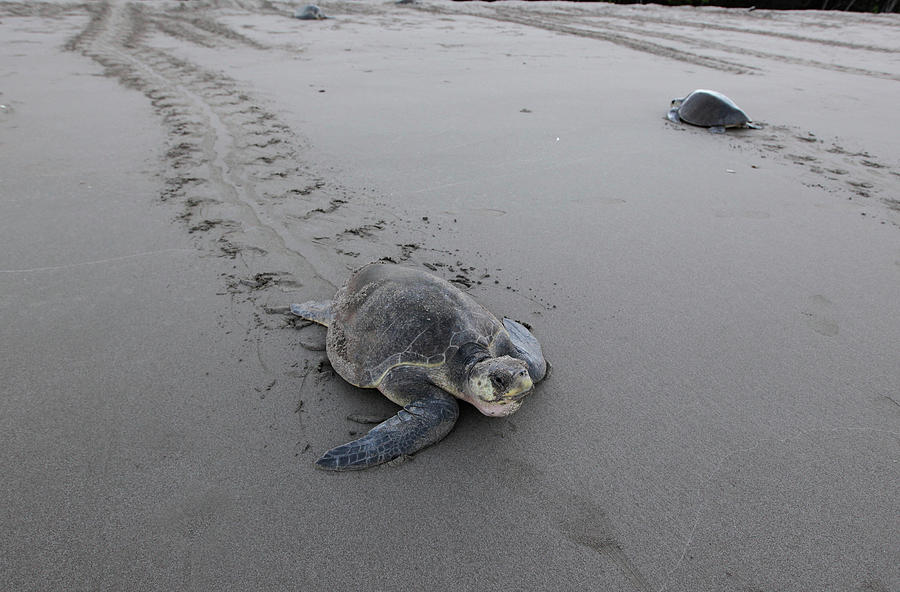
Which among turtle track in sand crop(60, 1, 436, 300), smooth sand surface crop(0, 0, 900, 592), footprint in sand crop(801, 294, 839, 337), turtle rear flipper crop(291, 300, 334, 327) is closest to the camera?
smooth sand surface crop(0, 0, 900, 592)

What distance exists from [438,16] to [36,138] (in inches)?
483

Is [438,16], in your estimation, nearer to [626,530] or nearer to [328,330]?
[328,330]

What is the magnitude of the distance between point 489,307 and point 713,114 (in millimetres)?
4323

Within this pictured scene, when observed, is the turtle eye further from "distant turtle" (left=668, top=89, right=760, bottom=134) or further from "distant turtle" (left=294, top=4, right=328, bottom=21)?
"distant turtle" (left=294, top=4, right=328, bottom=21)

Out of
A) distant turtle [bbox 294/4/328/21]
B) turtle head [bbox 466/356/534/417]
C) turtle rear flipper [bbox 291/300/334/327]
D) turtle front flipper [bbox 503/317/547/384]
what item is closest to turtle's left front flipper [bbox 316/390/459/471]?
turtle head [bbox 466/356/534/417]

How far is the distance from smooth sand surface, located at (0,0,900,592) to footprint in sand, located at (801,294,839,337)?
0.02 m

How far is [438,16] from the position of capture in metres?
13.8

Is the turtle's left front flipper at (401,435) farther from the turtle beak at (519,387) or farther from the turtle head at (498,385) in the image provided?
the turtle beak at (519,387)

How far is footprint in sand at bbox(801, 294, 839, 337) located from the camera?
2.33 meters

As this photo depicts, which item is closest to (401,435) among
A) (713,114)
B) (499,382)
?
(499,382)

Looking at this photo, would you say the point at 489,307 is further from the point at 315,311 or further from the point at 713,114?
the point at 713,114

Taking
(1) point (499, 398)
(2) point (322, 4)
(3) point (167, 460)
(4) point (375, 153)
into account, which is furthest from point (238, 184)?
(2) point (322, 4)

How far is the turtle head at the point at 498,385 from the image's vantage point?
63.6 inches

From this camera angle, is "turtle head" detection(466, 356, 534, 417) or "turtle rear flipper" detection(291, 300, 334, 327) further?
"turtle rear flipper" detection(291, 300, 334, 327)
